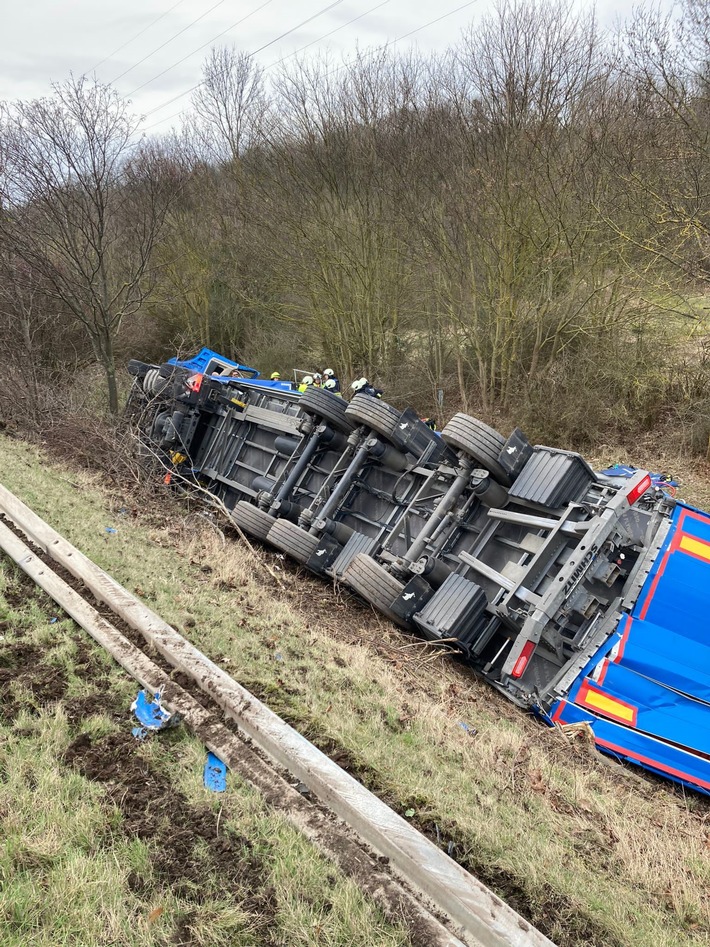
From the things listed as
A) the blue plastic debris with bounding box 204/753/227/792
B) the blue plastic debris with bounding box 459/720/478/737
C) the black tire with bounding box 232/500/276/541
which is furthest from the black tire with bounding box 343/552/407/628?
the blue plastic debris with bounding box 204/753/227/792

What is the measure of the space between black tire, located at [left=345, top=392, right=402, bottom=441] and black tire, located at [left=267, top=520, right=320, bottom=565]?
1.30 meters

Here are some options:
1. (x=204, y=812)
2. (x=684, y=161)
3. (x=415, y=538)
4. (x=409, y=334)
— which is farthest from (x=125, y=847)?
(x=409, y=334)

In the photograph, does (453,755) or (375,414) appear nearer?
(453,755)

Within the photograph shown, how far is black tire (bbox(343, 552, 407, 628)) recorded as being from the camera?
547 cm

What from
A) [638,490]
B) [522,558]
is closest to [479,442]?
[522,558]

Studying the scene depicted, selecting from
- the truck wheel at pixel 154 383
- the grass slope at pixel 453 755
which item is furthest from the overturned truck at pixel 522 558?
the truck wheel at pixel 154 383

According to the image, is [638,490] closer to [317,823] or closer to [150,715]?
[317,823]

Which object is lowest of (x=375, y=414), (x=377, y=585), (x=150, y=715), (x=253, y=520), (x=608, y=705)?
(x=253, y=520)

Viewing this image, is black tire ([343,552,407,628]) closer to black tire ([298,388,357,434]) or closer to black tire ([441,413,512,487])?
black tire ([441,413,512,487])

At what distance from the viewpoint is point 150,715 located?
9.79 ft

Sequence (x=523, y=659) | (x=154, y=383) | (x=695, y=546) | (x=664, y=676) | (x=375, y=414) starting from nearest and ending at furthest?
(x=664, y=676) < (x=523, y=659) < (x=695, y=546) < (x=375, y=414) < (x=154, y=383)

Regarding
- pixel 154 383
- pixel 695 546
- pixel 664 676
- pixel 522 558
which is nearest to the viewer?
pixel 664 676

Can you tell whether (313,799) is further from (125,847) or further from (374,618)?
(374,618)

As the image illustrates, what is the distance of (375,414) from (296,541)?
60.2 inches
